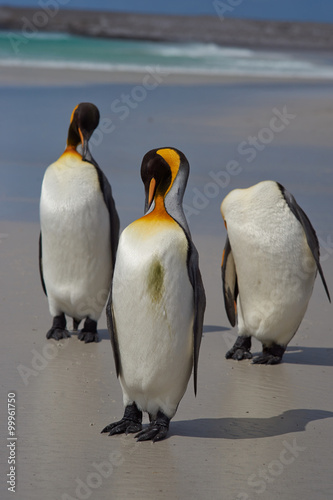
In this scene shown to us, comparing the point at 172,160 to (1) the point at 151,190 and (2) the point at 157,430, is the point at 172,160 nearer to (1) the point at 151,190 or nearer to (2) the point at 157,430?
(1) the point at 151,190

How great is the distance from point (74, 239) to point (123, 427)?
1515mm

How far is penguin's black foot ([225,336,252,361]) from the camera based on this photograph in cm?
453

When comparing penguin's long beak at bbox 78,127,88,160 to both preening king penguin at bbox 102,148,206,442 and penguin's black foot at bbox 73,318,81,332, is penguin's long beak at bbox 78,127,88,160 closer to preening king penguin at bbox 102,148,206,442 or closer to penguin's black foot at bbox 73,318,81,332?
penguin's black foot at bbox 73,318,81,332

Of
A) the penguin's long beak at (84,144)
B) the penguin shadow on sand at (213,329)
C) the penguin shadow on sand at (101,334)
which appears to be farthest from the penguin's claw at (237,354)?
the penguin's long beak at (84,144)

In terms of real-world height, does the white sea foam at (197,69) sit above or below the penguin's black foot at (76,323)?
above

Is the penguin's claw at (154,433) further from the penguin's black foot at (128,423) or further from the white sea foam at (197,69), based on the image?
the white sea foam at (197,69)

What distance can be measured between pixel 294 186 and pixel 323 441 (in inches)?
208

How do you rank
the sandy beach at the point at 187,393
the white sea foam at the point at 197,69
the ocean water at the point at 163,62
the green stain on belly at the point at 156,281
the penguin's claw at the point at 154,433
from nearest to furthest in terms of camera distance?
the sandy beach at the point at 187,393 < the green stain on belly at the point at 156,281 < the penguin's claw at the point at 154,433 < the white sea foam at the point at 197,69 < the ocean water at the point at 163,62

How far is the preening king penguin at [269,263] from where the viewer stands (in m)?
4.39

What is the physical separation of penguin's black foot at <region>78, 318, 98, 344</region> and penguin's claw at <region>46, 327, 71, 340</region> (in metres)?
0.08

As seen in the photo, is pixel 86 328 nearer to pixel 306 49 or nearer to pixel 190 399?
pixel 190 399

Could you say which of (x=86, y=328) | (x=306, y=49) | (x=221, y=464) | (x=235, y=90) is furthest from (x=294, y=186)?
(x=306, y=49)

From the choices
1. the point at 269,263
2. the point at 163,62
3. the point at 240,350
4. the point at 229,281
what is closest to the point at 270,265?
the point at 269,263

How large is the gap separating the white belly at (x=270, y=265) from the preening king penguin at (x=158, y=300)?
3.55 ft
